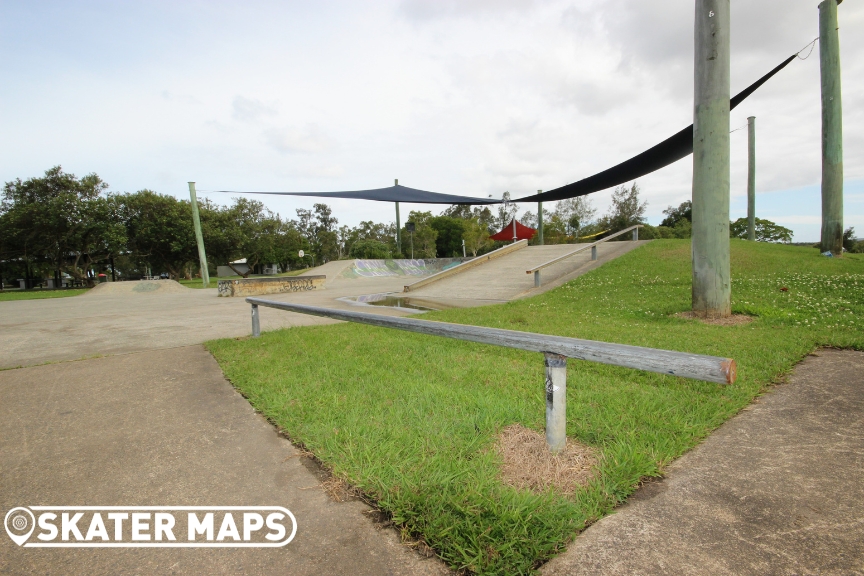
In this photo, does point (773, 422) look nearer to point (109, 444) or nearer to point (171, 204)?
point (109, 444)

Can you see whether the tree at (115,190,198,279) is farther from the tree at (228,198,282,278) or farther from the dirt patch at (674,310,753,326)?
the dirt patch at (674,310,753,326)

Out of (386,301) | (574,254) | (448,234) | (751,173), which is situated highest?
(751,173)

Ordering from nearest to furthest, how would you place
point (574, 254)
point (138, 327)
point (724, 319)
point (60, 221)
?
point (724, 319) → point (138, 327) → point (574, 254) → point (60, 221)

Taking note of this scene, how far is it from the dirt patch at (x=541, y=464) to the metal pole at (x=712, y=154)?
433cm

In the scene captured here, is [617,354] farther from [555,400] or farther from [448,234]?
[448,234]

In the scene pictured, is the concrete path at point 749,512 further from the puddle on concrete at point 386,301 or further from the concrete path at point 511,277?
the concrete path at point 511,277

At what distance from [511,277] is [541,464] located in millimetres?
10557

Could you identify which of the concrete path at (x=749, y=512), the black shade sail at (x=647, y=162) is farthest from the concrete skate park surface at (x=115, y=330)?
the black shade sail at (x=647, y=162)

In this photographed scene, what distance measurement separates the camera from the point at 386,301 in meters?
10.7

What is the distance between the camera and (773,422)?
7.95 ft

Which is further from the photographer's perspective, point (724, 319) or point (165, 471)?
point (724, 319)

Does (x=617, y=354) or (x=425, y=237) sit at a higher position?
A: (x=425, y=237)

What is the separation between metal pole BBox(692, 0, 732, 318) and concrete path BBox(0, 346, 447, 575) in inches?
209

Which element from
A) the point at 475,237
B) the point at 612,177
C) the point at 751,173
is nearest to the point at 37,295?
the point at 612,177
